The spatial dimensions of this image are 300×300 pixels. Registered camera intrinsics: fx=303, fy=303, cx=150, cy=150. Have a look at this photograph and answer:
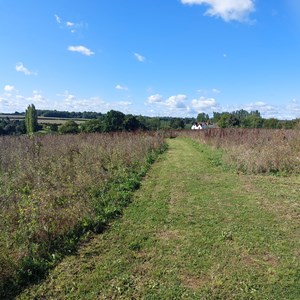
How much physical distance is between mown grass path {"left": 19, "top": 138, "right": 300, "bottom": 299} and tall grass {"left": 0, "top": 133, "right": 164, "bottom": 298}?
12.8 inches

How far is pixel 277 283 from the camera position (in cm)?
351

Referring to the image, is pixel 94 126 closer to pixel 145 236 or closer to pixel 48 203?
pixel 48 203

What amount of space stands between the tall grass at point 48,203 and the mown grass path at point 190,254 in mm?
325

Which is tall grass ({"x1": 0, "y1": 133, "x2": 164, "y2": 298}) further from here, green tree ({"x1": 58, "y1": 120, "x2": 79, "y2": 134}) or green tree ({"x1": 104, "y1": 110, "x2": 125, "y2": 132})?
green tree ({"x1": 104, "y1": 110, "x2": 125, "y2": 132})

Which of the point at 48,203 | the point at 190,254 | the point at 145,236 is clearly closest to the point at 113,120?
the point at 48,203

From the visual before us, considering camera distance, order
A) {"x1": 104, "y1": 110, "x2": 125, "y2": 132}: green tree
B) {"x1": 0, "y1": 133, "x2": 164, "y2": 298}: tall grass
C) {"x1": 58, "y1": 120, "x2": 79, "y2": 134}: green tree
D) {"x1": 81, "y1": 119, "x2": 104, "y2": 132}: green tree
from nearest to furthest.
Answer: {"x1": 0, "y1": 133, "x2": 164, "y2": 298}: tall grass
{"x1": 58, "y1": 120, "x2": 79, "y2": 134}: green tree
{"x1": 81, "y1": 119, "x2": 104, "y2": 132}: green tree
{"x1": 104, "y1": 110, "x2": 125, "y2": 132}: green tree

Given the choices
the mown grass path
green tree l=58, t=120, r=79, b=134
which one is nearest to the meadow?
the mown grass path

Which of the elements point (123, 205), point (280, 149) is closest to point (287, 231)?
point (123, 205)

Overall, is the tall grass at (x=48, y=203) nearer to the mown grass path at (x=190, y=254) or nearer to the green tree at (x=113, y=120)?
the mown grass path at (x=190, y=254)

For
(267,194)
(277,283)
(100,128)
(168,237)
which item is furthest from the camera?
(100,128)

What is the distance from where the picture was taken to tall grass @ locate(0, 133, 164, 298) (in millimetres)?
3906

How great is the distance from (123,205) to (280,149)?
7.75 metres

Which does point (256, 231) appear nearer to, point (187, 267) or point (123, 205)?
point (187, 267)

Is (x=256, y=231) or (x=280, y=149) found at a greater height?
(x=280, y=149)
